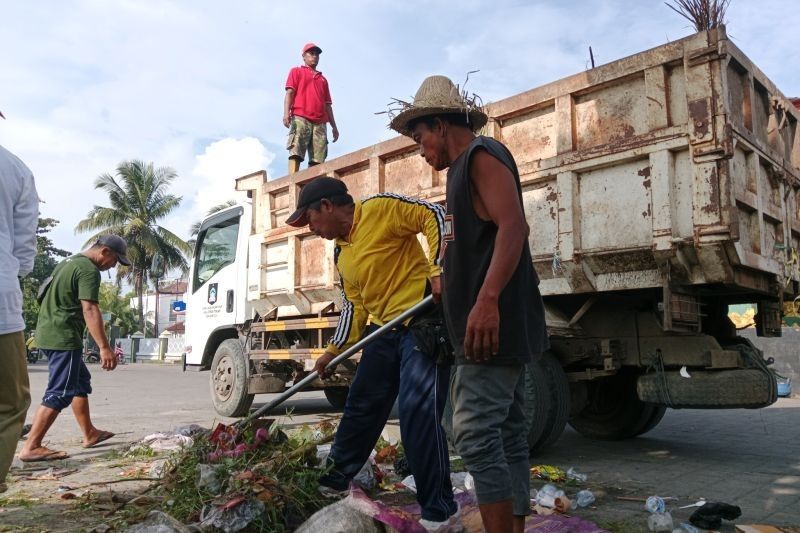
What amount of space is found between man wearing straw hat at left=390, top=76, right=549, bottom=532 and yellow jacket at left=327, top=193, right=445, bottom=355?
0.61 meters

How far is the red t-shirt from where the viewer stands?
7566 millimetres

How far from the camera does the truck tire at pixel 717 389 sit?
406 cm

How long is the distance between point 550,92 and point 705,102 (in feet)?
3.51

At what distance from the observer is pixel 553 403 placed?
14.4 feet

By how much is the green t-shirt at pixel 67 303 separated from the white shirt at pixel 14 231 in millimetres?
2532

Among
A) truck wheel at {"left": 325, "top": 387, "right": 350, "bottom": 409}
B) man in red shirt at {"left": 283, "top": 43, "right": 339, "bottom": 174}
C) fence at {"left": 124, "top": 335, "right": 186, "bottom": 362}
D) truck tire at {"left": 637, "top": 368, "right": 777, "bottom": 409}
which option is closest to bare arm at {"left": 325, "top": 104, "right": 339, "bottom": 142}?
man in red shirt at {"left": 283, "top": 43, "right": 339, "bottom": 174}

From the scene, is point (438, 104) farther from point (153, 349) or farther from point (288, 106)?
point (153, 349)

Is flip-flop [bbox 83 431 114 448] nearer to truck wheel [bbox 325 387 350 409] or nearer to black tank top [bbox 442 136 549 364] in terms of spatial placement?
truck wheel [bbox 325 387 350 409]

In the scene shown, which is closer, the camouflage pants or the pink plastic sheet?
the pink plastic sheet

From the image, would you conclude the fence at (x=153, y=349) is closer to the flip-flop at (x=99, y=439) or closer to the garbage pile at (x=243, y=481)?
the flip-flop at (x=99, y=439)

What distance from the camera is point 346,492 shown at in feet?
10.3

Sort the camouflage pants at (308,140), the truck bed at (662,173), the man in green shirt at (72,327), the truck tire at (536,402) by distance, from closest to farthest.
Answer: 1. the truck bed at (662,173)
2. the truck tire at (536,402)
3. the man in green shirt at (72,327)
4. the camouflage pants at (308,140)

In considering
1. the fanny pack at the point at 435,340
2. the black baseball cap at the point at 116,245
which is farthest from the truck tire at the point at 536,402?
the black baseball cap at the point at 116,245

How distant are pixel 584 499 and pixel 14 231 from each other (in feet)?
9.80
